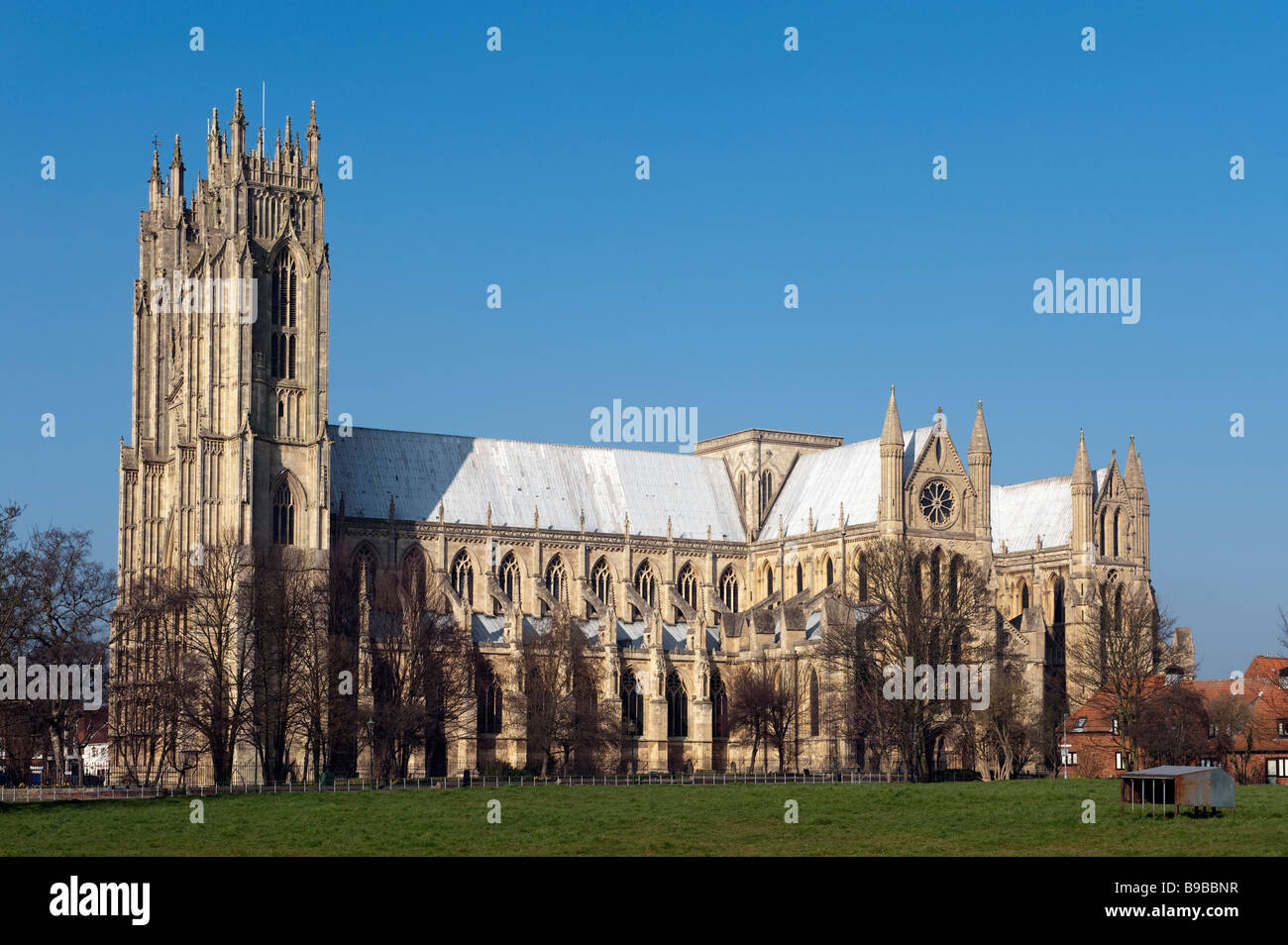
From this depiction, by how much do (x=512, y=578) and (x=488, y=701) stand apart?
10.4 meters

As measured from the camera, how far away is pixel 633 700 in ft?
341

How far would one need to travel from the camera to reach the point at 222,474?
97250 millimetres

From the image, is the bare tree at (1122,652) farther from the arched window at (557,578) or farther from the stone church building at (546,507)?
the arched window at (557,578)

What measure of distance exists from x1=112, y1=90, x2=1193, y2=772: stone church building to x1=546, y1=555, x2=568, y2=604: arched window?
0.14 meters

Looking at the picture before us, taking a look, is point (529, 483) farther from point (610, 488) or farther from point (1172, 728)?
point (1172, 728)

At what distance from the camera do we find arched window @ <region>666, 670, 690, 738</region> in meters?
105

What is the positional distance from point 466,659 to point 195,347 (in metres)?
21.4

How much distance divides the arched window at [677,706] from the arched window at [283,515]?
2053 cm

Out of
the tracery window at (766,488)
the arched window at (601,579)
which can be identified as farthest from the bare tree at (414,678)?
the tracery window at (766,488)

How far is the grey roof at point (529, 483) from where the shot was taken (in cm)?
10681

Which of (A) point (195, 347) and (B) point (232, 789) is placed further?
(A) point (195, 347)
